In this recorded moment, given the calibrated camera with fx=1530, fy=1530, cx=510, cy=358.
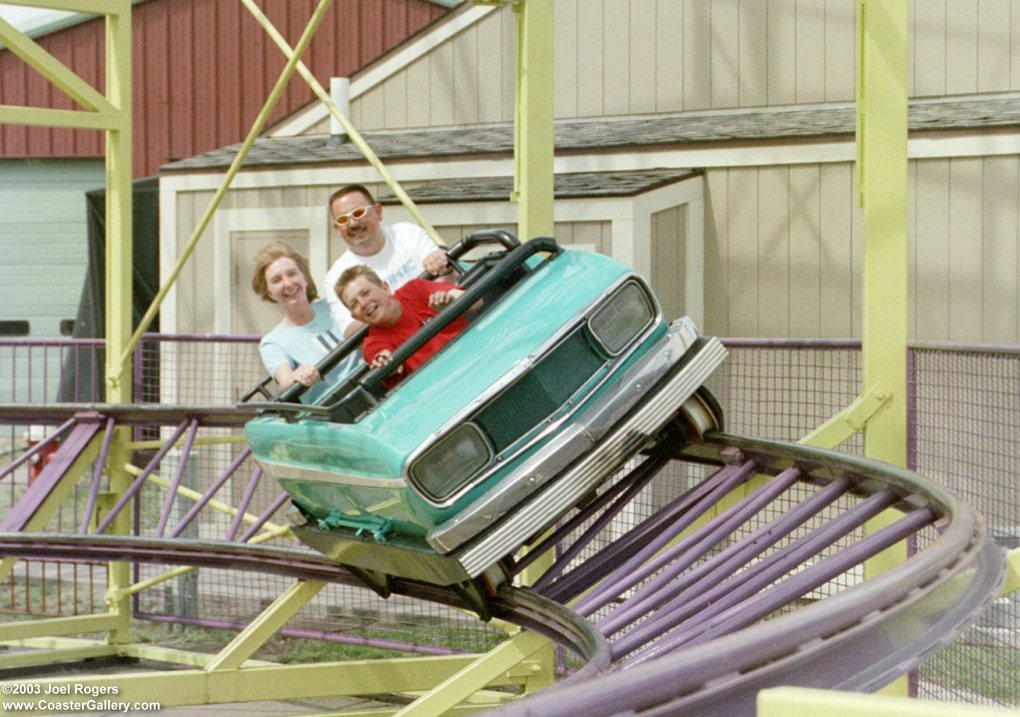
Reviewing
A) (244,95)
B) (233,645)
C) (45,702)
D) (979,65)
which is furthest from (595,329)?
(244,95)

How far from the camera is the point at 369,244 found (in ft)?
21.7

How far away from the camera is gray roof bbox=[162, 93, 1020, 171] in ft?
33.4

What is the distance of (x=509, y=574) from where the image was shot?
19.5ft

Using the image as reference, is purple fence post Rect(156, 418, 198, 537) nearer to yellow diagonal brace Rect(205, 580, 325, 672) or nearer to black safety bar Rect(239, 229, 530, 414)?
yellow diagonal brace Rect(205, 580, 325, 672)

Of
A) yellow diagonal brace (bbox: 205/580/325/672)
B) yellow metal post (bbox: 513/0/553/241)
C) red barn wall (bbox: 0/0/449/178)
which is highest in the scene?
red barn wall (bbox: 0/0/449/178)

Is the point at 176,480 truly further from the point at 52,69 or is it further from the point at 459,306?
the point at 459,306

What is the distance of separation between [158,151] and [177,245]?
5574 mm

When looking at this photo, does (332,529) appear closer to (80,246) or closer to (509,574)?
(509,574)

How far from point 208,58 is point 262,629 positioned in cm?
1162

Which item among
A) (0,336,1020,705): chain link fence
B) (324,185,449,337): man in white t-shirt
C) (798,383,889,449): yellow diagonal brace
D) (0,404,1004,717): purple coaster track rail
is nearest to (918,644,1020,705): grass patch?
(0,336,1020,705): chain link fence

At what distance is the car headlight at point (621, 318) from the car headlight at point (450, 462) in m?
0.64

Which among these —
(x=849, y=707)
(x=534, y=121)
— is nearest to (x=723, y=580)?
(x=534, y=121)

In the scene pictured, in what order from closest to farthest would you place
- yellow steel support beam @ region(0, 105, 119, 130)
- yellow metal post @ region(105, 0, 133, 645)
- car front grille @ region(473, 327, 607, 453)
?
car front grille @ region(473, 327, 607, 453) < yellow steel support beam @ region(0, 105, 119, 130) < yellow metal post @ region(105, 0, 133, 645)

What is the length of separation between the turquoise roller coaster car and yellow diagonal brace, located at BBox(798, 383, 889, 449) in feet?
2.42
